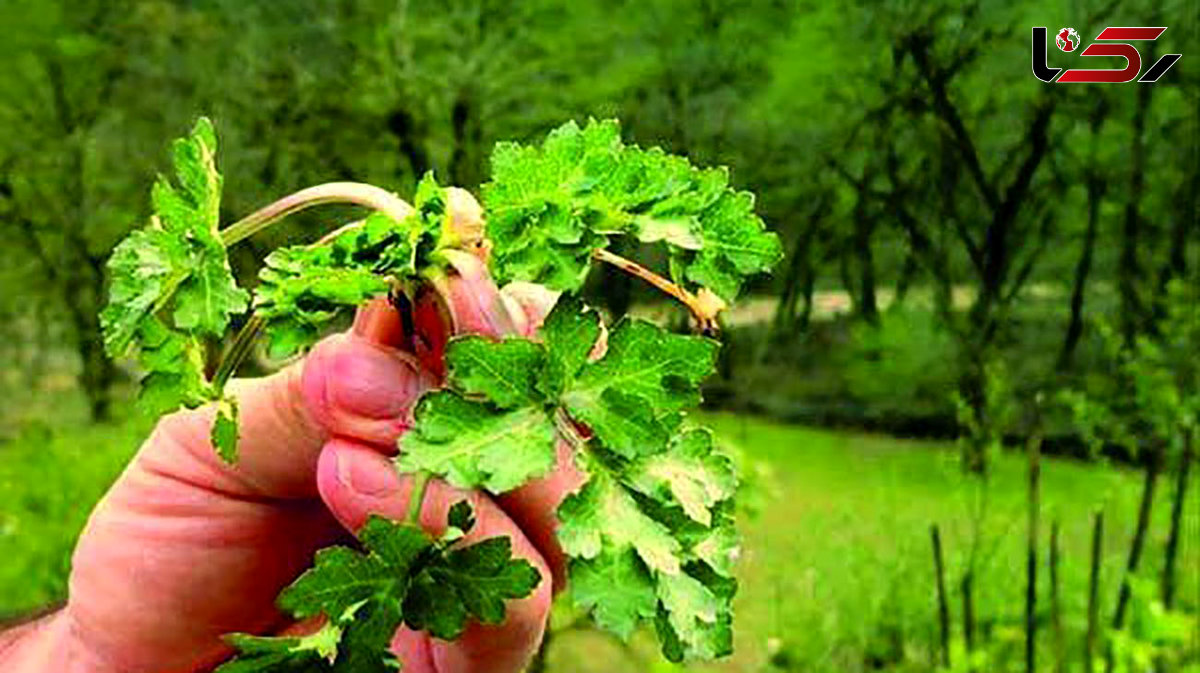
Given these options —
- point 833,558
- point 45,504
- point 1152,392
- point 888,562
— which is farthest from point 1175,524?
point 45,504

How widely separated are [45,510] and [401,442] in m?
2.67

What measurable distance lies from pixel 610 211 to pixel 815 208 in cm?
338

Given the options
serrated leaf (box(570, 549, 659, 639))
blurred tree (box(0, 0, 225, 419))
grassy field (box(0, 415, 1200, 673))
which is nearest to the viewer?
serrated leaf (box(570, 549, 659, 639))

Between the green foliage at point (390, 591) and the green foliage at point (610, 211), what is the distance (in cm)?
5

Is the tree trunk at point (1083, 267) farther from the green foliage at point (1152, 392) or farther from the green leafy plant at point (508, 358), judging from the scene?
the green leafy plant at point (508, 358)

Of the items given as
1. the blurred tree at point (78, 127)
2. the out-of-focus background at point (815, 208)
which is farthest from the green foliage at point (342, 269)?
the blurred tree at point (78, 127)

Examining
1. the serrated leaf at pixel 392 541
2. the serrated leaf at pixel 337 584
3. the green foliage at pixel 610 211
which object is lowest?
the serrated leaf at pixel 337 584

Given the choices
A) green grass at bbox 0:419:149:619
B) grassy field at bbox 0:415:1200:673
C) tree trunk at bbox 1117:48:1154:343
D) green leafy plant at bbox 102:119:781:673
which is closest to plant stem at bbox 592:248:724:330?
green leafy plant at bbox 102:119:781:673

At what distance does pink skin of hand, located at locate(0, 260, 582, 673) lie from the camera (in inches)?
13.9

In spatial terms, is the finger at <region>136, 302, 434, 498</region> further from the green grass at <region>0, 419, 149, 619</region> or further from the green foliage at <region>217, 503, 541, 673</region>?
the green grass at <region>0, 419, 149, 619</region>

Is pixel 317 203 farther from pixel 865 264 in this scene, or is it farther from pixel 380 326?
pixel 865 264

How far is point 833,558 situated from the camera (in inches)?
116

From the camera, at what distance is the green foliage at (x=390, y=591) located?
29cm

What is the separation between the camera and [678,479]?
279 mm
